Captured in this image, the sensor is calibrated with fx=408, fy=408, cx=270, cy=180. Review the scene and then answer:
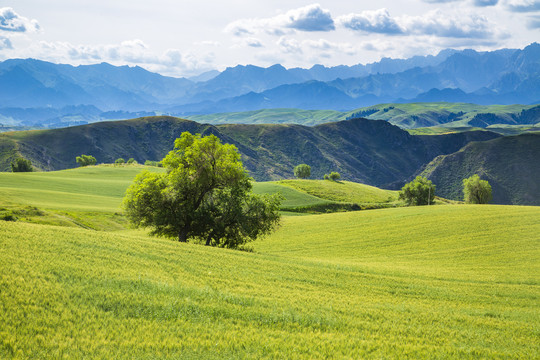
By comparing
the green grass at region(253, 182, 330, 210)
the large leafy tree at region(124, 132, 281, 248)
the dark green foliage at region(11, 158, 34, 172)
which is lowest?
the green grass at region(253, 182, 330, 210)

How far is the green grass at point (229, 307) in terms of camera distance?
10922 mm

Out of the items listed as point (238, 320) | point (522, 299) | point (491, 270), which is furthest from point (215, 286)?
point (491, 270)

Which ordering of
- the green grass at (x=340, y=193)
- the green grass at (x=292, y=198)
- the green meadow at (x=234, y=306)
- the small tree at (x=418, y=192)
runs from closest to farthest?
the green meadow at (x=234, y=306) → the green grass at (x=292, y=198) → the small tree at (x=418, y=192) → the green grass at (x=340, y=193)

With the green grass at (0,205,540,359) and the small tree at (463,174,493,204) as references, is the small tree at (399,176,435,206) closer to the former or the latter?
the small tree at (463,174,493,204)

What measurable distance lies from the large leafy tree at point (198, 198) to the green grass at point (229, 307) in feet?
35.3

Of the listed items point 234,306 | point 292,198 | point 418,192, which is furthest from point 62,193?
point 418,192

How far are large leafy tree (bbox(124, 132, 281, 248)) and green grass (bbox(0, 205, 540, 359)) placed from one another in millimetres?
10752

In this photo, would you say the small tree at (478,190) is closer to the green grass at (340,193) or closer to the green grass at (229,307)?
the green grass at (340,193)

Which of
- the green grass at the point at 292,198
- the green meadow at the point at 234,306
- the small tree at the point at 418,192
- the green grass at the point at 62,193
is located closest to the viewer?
the green meadow at the point at 234,306

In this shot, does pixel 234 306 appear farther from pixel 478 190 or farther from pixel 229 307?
pixel 478 190

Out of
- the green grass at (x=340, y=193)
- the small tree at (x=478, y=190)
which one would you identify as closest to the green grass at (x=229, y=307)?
the small tree at (x=478, y=190)

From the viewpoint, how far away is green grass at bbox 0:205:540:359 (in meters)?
10.9

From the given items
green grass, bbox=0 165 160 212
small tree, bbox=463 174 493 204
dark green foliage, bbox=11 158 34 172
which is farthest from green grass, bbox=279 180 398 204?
dark green foliage, bbox=11 158 34 172

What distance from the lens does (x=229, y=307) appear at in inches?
570
